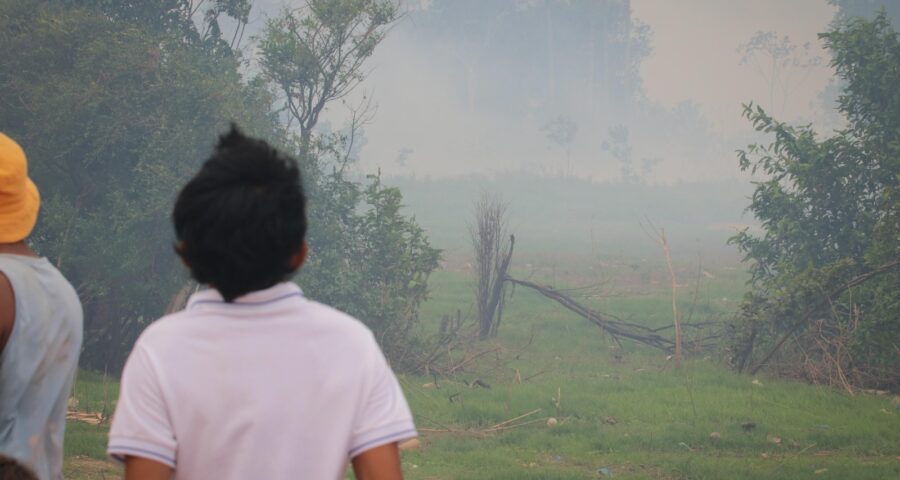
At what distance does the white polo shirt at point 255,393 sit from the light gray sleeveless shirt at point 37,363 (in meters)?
0.68

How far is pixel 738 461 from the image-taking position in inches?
277

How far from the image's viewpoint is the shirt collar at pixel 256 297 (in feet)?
5.64

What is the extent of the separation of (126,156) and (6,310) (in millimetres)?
8952

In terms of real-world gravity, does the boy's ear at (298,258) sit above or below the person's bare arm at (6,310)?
above

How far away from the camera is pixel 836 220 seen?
11758mm

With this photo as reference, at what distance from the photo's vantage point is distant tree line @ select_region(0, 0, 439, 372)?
1013cm

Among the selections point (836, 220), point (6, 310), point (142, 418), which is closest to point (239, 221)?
point (142, 418)

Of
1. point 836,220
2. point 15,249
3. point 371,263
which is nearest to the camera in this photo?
point 15,249

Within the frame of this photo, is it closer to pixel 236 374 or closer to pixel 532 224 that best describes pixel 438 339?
pixel 236 374

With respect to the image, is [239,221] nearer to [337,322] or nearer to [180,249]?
[180,249]

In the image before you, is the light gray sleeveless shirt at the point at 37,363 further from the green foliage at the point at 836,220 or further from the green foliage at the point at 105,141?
the green foliage at the point at 836,220

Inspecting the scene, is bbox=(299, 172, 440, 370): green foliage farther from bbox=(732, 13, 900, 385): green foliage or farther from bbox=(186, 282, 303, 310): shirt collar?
bbox=(186, 282, 303, 310): shirt collar

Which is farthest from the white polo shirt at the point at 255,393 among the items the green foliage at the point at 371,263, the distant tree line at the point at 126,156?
the green foliage at the point at 371,263

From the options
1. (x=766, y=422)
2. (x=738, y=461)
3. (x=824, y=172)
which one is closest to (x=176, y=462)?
(x=738, y=461)
